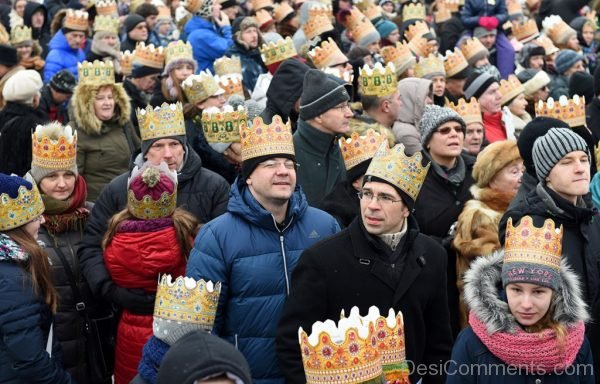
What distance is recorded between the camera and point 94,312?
6.27 m

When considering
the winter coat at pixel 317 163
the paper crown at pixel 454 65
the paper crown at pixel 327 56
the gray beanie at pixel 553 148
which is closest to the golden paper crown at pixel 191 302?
the gray beanie at pixel 553 148

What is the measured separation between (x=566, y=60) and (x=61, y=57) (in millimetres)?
6182

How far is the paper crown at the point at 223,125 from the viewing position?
781 cm

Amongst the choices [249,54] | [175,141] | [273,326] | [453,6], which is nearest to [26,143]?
[175,141]

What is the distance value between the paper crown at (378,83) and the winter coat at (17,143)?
2.77 m

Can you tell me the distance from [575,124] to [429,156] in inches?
60.6

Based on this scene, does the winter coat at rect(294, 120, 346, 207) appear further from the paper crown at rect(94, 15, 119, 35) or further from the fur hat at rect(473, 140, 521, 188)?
the paper crown at rect(94, 15, 119, 35)

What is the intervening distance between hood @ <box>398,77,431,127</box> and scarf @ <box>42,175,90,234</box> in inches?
107

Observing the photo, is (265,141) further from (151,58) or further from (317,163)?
(151,58)

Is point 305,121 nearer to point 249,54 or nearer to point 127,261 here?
point 127,261

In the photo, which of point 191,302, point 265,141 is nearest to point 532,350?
point 191,302

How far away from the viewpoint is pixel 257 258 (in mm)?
5016

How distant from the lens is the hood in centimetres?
800

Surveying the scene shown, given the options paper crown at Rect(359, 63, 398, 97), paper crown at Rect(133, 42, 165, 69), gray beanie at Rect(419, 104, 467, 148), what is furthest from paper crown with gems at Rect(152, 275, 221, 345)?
paper crown at Rect(133, 42, 165, 69)
